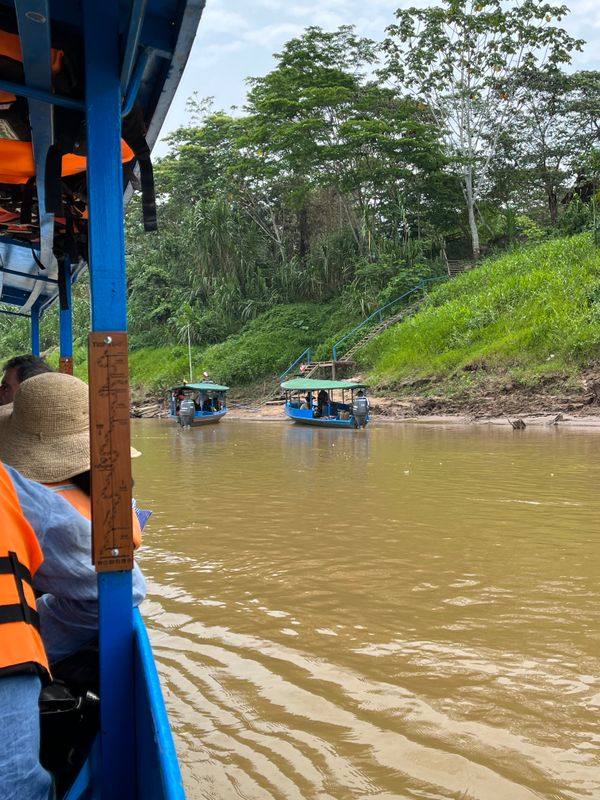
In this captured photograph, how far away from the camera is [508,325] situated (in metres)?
21.6

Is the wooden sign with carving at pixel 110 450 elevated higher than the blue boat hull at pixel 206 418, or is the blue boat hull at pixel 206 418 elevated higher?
the wooden sign with carving at pixel 110 450

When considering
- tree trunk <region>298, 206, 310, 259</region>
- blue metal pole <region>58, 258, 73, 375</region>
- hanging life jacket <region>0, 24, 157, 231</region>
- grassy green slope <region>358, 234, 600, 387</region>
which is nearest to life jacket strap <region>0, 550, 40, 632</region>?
hanging life jacket <region>0, 24, 157, 231</region>

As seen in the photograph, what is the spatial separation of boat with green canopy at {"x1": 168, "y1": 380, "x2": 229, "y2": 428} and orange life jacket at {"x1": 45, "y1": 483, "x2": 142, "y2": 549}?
19.9 m

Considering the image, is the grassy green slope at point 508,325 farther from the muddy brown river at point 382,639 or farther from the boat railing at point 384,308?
the muddy brown river at point 382,639

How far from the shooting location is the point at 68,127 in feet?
8.48

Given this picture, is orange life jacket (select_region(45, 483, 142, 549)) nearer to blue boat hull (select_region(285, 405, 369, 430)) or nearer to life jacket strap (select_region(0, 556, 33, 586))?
life jacket strap (select_region(0, 556, 33, 586))

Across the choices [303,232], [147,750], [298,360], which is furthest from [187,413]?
[147,750]

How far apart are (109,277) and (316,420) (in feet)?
61.4

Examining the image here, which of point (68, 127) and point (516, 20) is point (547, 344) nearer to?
point (516, 20)

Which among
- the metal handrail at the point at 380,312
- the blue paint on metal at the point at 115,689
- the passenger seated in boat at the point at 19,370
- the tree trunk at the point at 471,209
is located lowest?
the blue paint on metal at the point at 115,689

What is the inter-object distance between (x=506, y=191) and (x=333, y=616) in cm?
2979

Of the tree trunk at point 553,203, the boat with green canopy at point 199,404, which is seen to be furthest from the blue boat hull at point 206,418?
the tree trunk at point 553,203

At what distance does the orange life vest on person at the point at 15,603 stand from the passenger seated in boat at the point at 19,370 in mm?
2917

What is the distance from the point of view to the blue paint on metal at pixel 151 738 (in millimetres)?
1426
